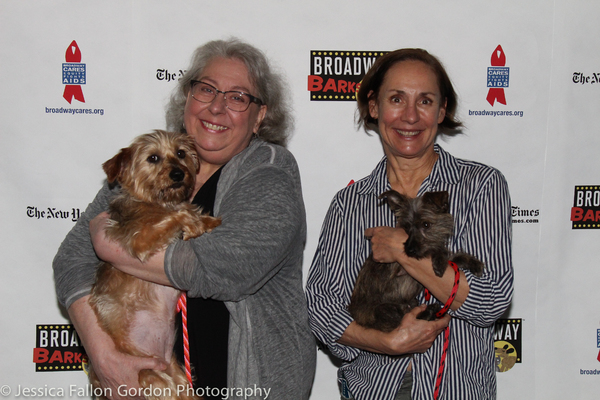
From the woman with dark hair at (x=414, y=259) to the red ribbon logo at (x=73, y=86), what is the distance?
1987 mm

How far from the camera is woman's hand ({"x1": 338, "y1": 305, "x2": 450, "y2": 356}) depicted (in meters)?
2.04

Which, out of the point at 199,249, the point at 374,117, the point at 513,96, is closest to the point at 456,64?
the point at 513,96

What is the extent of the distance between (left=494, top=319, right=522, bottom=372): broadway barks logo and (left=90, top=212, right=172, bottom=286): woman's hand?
2586mm

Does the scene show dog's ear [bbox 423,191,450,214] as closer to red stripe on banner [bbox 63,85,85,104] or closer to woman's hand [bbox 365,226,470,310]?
woman's hand [bbox 365,226,470,310]

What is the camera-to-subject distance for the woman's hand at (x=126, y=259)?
187 centimetres

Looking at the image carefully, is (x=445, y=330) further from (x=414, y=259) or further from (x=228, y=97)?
(x=228, y=97)

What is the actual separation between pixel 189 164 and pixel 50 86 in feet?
4.93

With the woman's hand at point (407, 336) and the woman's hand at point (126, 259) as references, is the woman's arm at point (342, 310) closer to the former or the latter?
the woman's hand at point (407, 336)

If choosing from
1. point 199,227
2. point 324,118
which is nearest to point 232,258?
point 199,227

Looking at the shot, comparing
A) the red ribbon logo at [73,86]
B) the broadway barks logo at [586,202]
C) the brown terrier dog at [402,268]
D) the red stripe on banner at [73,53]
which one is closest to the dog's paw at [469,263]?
the brown terrier dog at [402,268]

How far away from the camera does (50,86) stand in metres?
3.12

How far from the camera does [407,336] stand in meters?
2.05

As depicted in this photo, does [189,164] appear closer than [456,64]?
Yes

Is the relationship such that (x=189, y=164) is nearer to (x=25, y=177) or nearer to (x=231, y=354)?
(x=231, y=354)
